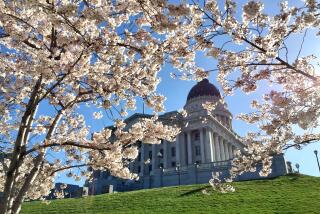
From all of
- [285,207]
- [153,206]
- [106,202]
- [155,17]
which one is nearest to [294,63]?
[155,17]

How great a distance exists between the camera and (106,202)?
33.7 metres

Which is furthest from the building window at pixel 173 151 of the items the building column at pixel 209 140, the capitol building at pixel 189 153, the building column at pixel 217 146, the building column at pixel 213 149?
the building column at pixel 209 140

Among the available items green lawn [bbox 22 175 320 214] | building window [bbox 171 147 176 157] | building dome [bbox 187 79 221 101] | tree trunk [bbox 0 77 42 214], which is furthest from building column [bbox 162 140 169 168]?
tree trunk [bbox 0 77 42 214]

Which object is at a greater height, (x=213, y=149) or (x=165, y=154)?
(x=213, y=149)

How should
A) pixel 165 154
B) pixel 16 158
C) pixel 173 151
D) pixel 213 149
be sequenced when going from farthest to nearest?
pixel 173 151, pixel 165 154, pixel 213 149, pixel 16 158

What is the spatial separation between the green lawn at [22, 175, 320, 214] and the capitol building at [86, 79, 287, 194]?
1566cm

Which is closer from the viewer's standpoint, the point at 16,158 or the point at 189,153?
the point at 16,158

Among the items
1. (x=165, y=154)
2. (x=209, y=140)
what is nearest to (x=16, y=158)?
(x=209, y=140)

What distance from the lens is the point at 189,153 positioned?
78.6 meters

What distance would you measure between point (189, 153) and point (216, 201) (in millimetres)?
50354

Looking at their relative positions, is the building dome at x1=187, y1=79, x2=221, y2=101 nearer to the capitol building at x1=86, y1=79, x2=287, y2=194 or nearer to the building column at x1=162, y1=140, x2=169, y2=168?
the capitol building at x1=86, y1=79, x2=287, y2=194

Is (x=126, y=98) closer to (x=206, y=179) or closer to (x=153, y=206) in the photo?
(x=153, y=206)

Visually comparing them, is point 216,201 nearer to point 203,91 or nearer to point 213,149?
point 213,149

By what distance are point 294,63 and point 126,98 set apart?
4.92 metres
